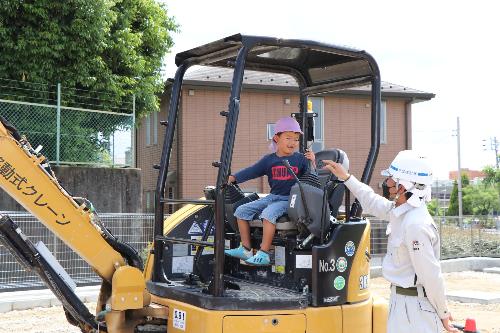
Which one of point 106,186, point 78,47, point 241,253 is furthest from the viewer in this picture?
point 78,47

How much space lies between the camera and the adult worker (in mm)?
3873

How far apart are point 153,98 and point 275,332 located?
11283mm

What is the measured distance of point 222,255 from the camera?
4547 mm

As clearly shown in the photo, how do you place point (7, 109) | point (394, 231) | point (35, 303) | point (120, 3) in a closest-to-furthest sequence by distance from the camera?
point (394, 231), point (35, 303), point (7, 109), point (120, 3)

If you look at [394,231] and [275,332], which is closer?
[394,231]

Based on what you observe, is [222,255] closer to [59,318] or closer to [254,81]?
[59,318]

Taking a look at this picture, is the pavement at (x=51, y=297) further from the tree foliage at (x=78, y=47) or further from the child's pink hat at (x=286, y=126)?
the child's pink hat at (x=286, y=126)

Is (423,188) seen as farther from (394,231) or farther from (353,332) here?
(353,332)

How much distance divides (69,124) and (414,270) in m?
9.86

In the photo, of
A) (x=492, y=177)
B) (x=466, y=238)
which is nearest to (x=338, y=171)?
(x=466, y=238)

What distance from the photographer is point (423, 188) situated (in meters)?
4.07

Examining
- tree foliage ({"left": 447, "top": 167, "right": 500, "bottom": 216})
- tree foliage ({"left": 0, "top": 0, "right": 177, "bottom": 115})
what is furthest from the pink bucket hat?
tree foliage ({"left": 447, "top": 167, "right": 500, "bottom": 216})

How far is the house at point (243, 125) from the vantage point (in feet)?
64.1

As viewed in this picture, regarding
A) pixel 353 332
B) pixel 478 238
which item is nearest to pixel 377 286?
pixel 478 238
